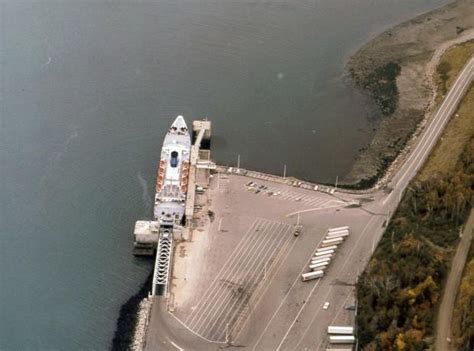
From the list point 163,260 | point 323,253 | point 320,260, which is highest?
point 323,253

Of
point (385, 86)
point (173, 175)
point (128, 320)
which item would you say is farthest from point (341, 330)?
point (385, 86)

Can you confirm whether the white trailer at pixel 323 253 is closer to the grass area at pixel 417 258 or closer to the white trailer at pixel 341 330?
the grass area at pixel 417 258

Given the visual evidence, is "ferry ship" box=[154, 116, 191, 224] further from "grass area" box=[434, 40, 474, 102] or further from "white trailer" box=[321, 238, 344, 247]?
"grass area" box=[434, 40, 474, 102]

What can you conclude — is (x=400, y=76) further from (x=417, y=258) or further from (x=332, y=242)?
(x=417, y=258)

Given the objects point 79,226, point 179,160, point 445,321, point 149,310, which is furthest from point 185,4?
point 445,321

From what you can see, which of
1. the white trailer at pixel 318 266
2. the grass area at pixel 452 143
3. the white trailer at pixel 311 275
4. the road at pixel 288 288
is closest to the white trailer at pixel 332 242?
the road at pixel 288 288

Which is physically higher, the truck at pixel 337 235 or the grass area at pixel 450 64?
the grass area at pixel 450 64
